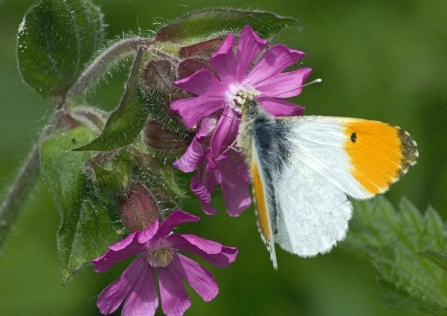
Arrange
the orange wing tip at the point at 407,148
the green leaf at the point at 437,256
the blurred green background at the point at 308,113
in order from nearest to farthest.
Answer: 1. the green leaf at the point at 437,256
2. the orange wing tip at the point at 407,148
3. the blurred green background at the point at 308,113

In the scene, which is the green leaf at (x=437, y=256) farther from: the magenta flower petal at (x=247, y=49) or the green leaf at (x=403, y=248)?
the magenta flower petal at (x=247, y=49)

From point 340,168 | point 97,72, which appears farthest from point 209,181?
point 97,72

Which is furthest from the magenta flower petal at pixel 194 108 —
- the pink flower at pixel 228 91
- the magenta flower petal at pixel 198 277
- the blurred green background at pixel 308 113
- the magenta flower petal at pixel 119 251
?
the blurred green background at pixel 308 113

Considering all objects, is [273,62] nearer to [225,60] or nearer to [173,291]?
[225,60]

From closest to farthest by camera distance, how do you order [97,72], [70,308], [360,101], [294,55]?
[294,55]
[97,72]
[70,308]
[360,101]

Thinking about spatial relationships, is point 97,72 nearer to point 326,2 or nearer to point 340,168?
point 340,168

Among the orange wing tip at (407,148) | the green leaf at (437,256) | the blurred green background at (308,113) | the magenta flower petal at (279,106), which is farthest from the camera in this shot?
the blurred green background at (308,113)

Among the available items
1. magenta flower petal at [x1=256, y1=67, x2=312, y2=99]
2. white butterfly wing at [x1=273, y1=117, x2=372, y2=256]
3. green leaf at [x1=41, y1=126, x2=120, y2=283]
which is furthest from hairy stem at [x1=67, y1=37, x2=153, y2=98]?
white butterfly wing at [x1=273, y1=117, x2=372, y2=256]
